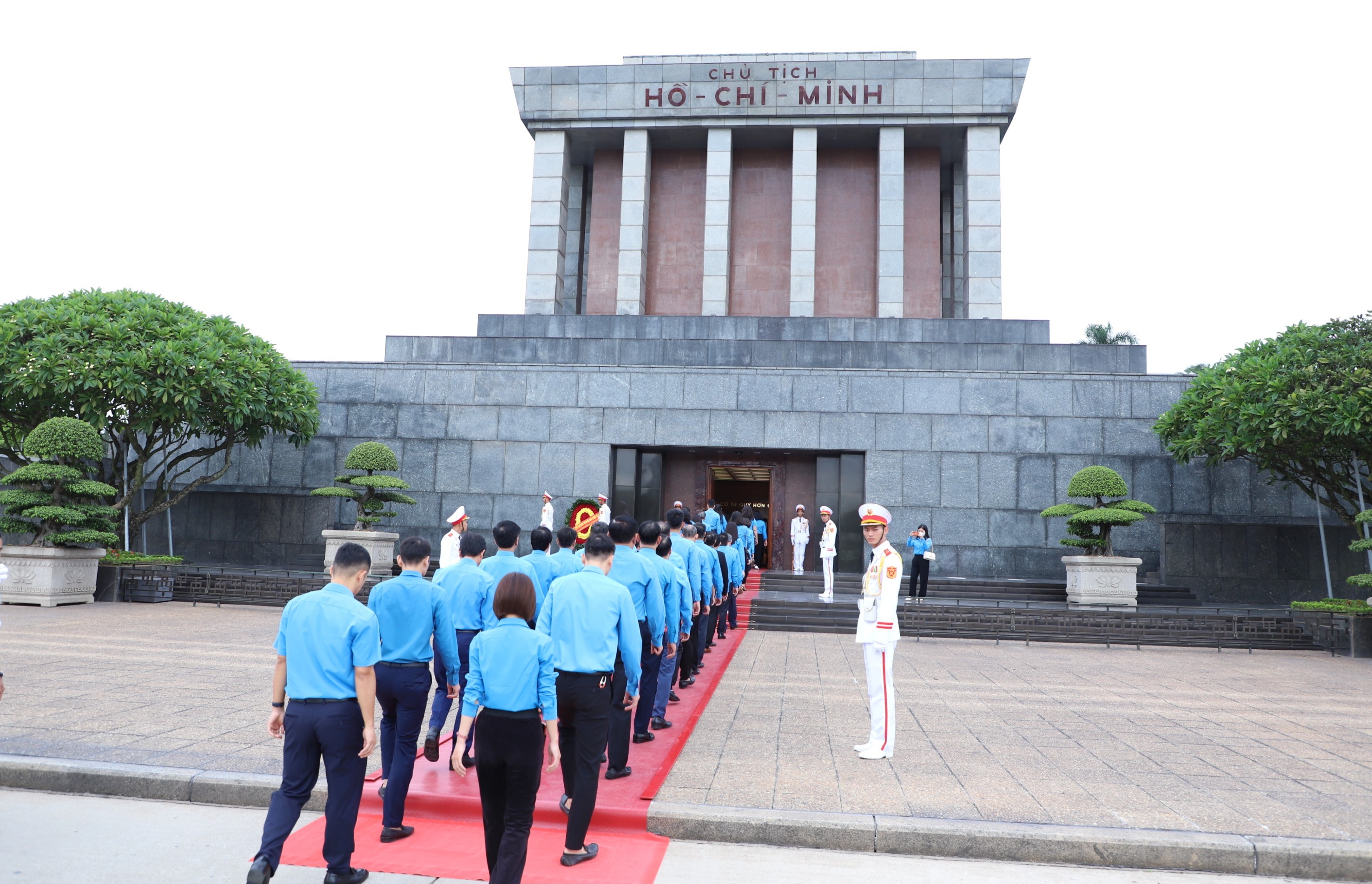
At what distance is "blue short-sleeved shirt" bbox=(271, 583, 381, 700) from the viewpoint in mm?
4309

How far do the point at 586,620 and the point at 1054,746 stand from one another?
4.86 m

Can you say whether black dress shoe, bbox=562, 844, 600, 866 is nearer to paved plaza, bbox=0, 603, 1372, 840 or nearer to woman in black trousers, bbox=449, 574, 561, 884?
woman in black trousers, bbox=449, 574, 561, 884

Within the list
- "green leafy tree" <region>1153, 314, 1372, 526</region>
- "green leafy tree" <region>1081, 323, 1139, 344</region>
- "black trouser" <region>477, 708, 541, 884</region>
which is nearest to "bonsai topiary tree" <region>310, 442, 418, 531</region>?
"black trouser" <region>477, 708, 541, 884</region>

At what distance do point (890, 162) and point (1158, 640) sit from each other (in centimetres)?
1821

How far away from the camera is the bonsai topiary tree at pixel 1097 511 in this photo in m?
17.7

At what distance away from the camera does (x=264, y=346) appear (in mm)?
20172

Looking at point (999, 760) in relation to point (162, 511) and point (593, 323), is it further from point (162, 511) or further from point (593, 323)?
point (162, 511)

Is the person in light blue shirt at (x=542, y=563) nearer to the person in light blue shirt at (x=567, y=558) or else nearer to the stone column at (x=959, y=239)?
the person in light blue shirt at (x=567, y=558)

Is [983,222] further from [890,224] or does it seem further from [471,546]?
[471,546]

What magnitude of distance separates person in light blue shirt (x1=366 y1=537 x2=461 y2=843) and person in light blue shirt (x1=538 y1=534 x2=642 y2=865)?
2.49ft

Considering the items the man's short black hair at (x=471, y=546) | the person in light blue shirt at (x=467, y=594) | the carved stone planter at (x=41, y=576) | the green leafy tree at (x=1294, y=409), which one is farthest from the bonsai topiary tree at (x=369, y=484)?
the green leafy tree at (x=1294, y=409)

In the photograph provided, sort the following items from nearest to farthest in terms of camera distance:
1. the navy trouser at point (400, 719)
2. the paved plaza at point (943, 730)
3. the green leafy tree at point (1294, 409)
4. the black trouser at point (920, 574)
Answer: the navy trouser at point (400, 719), the paved plaza at point (943, 730), the green leafy tree at point (1294, 409), the black trouser at point (920, 574)

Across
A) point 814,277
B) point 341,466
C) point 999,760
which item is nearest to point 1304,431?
point 999,760

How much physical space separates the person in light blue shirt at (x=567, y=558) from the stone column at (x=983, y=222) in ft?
70.1
